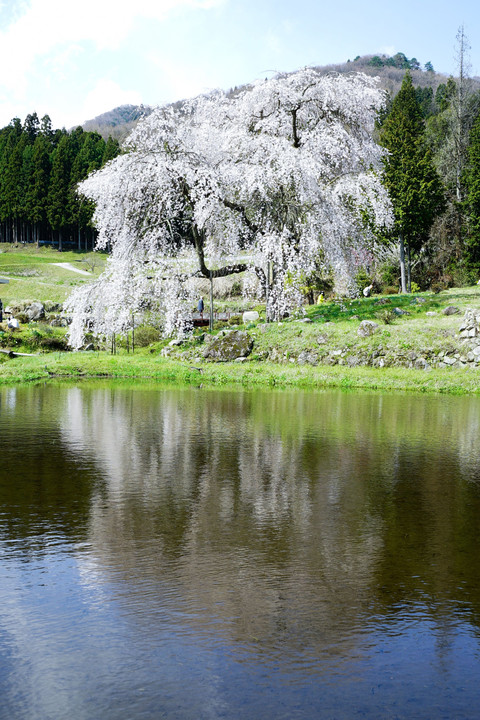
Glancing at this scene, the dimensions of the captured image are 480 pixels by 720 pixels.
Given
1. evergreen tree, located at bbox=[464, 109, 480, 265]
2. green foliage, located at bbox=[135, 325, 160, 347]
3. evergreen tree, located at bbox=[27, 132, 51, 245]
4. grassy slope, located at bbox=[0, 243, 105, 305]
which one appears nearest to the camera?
green foliage, located at bbox=[135, 325, 160, 347]

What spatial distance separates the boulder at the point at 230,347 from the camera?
27438mm

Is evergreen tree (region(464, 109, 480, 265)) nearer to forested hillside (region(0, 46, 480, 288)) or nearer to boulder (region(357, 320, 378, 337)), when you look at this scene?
forested hillside (region(0, 46, 480, 288))

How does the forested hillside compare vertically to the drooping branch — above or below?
above

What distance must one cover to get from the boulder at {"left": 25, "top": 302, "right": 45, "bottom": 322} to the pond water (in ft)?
83.5

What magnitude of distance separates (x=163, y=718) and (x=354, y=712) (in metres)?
1.09

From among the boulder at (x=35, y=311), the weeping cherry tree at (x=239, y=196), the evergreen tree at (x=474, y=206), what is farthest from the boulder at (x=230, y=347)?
the evergreen tree at (x=474, y=206)

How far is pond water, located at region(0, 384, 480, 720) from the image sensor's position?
4.16 metres

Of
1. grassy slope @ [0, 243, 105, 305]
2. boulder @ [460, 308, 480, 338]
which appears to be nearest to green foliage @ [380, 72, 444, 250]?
boulder @ [460, 308, 480, 338]

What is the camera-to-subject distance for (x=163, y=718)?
152 inches

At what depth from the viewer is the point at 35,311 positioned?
37281 millimetres

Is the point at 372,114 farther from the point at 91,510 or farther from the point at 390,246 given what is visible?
the point at 91,510

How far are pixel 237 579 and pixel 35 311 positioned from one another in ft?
110

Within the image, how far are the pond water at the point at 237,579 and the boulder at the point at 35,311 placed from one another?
2544 centimetres

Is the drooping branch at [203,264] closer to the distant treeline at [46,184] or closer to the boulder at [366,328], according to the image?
the boulder at [366,328]
